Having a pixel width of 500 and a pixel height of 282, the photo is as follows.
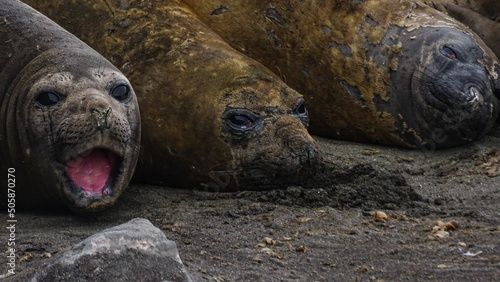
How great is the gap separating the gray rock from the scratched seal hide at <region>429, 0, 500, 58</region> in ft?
14.4

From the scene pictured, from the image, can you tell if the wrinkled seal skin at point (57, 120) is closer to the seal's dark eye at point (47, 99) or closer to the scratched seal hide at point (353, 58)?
the seal's dark eye at point (47, 99)

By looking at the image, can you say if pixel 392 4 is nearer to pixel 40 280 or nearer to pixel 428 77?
pixel 428 77

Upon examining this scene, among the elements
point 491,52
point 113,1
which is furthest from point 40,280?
point 491,52

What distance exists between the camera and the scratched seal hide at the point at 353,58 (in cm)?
741

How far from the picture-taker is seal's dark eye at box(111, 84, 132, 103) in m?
5.86

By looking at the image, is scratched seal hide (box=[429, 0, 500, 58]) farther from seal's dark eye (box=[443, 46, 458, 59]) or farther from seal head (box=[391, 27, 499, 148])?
seal's dark eye (box=[443, 46, 458, 59])


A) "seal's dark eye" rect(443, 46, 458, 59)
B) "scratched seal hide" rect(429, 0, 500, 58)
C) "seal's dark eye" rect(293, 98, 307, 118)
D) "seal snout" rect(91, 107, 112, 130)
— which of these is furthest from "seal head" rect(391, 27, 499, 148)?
"seal snout" rect(91, 107, 112, 130)

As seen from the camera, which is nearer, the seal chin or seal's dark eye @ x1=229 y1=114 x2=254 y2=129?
the seal chin

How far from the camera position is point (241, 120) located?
21.0 feet

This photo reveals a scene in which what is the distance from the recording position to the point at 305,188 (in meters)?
6.28

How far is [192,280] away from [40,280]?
22.6 inches

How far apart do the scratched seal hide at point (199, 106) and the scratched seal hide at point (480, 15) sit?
207 cm

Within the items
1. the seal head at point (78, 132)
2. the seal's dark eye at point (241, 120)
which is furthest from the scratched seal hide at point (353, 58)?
the seal head at point (78, 132)

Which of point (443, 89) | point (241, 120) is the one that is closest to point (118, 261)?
point (241, 120)
